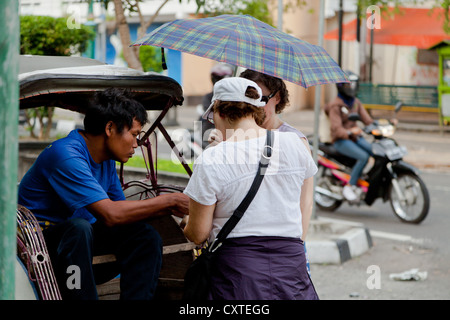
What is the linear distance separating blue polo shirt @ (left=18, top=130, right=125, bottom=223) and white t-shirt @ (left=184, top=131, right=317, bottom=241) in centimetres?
66

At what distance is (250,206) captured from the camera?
265 centimetres

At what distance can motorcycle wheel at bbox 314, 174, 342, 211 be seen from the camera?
8.36 meters

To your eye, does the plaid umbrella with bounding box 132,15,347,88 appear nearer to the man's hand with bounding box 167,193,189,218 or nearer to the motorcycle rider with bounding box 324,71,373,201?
the man's hand with bounding box 167,193,189,218

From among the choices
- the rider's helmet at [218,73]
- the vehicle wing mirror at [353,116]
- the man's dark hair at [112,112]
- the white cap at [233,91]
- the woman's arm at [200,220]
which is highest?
the white cap at [233,91]

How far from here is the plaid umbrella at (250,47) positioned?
132 inches

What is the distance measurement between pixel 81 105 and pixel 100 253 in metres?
0.97

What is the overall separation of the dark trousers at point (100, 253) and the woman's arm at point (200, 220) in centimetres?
51

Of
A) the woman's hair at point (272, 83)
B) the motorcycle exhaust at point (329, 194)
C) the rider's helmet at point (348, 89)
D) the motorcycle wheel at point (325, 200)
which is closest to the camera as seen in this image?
the woman's hair at point (272, 83)

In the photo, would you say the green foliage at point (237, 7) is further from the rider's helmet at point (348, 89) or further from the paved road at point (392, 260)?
the paved road at point (392, 260)

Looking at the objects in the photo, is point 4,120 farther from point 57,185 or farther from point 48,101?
point 48,101

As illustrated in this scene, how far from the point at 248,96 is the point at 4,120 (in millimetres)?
1269
